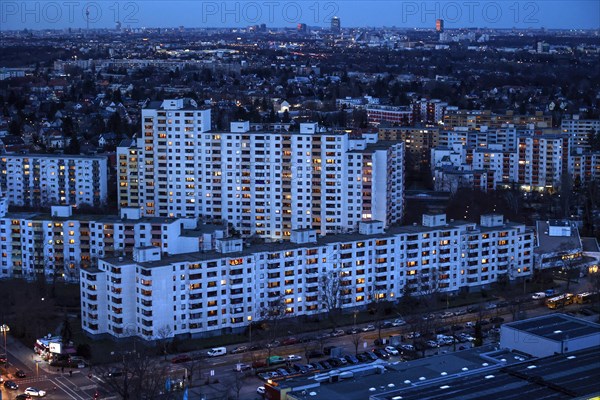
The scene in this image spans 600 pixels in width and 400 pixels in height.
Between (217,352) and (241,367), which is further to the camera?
(217,352)

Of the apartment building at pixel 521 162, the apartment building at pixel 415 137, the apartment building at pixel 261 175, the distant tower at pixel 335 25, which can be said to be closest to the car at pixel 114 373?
the apartment building at pixel 261 175

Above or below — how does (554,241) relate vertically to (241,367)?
above

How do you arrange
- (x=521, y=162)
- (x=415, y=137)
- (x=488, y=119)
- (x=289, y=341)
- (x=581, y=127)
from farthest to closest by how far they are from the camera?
(x=488, y=119)
(x=581, y=127)
(x=415, y=137)
(x=521, y=162)
(x=289, y=341)

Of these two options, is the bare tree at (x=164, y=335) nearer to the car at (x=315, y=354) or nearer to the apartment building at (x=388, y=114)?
the car at (x=315, y=354)

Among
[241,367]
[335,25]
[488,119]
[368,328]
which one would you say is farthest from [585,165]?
[335,25]

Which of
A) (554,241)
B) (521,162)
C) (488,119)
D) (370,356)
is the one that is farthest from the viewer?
(488,119)

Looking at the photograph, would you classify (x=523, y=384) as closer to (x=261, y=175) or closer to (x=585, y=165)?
(x=261, y=175)

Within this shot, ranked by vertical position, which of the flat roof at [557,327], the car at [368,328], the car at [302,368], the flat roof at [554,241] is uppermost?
the flat roof at [554,241]

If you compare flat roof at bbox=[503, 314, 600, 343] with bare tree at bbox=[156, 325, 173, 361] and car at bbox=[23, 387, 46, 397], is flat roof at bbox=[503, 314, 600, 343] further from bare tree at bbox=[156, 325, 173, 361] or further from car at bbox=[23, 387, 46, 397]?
car at bbox=[23, 387, 46, 397]
